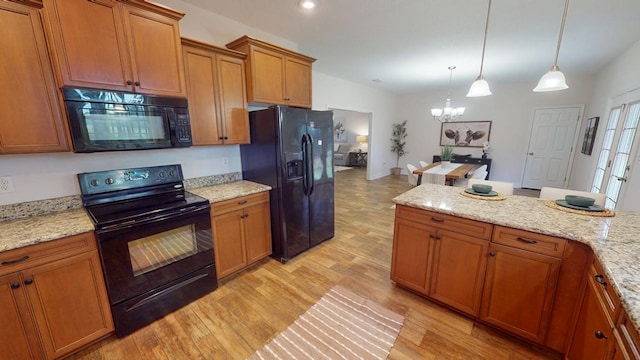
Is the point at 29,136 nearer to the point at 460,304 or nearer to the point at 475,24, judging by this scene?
the point at 460,304

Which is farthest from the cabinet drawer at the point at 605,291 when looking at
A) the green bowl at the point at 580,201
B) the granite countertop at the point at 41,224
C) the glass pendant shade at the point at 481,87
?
the granite countertop at the point at 41,224

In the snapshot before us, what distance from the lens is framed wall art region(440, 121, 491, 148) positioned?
6.57m

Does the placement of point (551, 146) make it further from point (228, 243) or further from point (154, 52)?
point (154, 52)

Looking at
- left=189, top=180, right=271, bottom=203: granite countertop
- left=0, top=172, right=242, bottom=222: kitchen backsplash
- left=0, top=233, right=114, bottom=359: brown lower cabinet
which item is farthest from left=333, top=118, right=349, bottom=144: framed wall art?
left=0, top=233, right=114, bottom=359: brown lower cabinet

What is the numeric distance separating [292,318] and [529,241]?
1.80 metres

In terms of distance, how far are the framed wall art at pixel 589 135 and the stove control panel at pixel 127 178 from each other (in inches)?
266

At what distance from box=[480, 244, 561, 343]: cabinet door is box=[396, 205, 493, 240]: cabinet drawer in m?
0.12

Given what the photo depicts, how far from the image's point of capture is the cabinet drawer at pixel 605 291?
1024 millimetres

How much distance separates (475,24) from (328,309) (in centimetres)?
347

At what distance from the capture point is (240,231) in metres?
2.45

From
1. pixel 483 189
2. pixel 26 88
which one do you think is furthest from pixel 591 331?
pixel 26 88

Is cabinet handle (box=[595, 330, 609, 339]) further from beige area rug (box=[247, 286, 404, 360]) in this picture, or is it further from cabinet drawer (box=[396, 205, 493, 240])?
beige area rug (box=[247, 286, 404, 360])

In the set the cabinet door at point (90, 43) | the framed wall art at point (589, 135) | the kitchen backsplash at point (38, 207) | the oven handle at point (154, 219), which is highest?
the cabinet door at point (90, 43)

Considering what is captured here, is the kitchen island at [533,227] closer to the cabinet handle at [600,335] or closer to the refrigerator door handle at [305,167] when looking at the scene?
the cabinet handle at [600,335]
